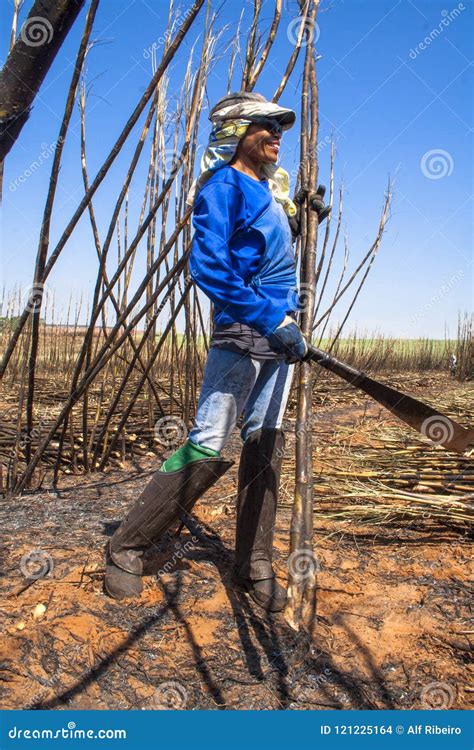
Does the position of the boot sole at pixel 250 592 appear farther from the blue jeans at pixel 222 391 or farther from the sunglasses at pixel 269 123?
the sunglasses at pixel 269 123

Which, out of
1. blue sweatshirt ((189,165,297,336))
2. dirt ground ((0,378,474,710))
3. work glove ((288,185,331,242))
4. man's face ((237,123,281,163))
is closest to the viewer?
dirt ground ((0,378,474,710))

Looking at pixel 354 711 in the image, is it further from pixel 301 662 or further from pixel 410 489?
pixel 410 489

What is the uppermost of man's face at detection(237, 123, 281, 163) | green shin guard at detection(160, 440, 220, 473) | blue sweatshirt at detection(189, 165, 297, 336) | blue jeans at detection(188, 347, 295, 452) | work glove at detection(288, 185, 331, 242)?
man's face at detection(237, 123, 281, 163)

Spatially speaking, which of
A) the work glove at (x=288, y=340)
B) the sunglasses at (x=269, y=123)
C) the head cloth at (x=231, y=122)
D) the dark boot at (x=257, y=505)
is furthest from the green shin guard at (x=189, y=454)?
the sunglasses at (x=269, y=123)

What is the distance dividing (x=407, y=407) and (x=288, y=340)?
0.37 meters

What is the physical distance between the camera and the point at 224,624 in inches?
57.1

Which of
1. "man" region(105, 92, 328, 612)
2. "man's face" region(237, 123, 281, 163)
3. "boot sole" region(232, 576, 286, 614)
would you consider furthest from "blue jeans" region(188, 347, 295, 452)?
"man's face" region(237, 123, 281, 163)

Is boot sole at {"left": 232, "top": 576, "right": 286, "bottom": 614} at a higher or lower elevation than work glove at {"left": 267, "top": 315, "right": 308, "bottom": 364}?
lower

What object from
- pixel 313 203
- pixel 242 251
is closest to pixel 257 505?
pixel 242 251

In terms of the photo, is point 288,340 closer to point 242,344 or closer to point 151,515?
point 242,344

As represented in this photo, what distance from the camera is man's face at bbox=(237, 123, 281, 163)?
1492mm

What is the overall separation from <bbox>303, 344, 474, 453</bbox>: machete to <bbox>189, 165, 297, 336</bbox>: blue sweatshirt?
173 mm

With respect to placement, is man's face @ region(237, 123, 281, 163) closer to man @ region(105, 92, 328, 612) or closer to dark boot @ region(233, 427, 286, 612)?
man @ region(105, 92, 328, 612)

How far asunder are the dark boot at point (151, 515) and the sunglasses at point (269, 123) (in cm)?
84
